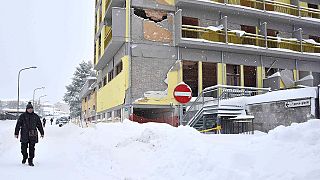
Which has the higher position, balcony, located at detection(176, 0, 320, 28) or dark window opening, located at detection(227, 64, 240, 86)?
balcony, located at detection(176, 0, 320, 28)

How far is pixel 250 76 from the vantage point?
84.7 ft

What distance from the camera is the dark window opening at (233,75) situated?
2516 centimetres

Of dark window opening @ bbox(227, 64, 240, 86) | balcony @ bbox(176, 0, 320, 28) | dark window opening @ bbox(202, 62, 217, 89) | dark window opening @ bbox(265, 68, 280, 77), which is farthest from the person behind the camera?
dark window opening @ bbox(265, 68, 280, 77)

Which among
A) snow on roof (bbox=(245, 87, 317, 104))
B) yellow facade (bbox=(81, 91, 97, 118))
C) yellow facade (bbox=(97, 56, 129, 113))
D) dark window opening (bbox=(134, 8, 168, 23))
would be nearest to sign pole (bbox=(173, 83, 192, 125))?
snow on roof (bbox=(245, 87, 317, 104))

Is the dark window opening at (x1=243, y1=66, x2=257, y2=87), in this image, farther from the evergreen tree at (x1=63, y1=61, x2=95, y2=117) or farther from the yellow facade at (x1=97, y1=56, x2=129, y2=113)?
the evergreen tree at (x1=63, y1=61, x2=95, y2=117)

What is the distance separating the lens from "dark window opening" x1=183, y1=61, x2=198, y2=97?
23.6 m

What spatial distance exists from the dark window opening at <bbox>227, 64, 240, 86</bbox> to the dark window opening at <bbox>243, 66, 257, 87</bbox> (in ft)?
2.05

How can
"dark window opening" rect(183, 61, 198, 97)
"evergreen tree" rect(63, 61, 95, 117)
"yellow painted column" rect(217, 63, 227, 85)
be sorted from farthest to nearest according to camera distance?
"evergreen tree" rect(63, 61, 95, 117), "yellow painted column" rect(217, 63, 227, 85), "dark window opening" rect(183, 61, 198, 97)

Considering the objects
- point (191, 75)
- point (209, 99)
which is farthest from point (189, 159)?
point (191, 75)

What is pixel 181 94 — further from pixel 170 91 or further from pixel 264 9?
pixel 264 9

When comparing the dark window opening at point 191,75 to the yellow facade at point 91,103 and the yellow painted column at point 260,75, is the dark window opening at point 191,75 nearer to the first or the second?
the yellow painted column at point 260,75

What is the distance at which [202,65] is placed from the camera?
79.1ft

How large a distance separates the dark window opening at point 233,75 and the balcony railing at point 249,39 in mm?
1875

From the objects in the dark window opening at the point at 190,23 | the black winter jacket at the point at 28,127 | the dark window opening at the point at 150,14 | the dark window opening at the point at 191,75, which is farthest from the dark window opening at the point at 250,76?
the black winter jacket at the point at 28,127
